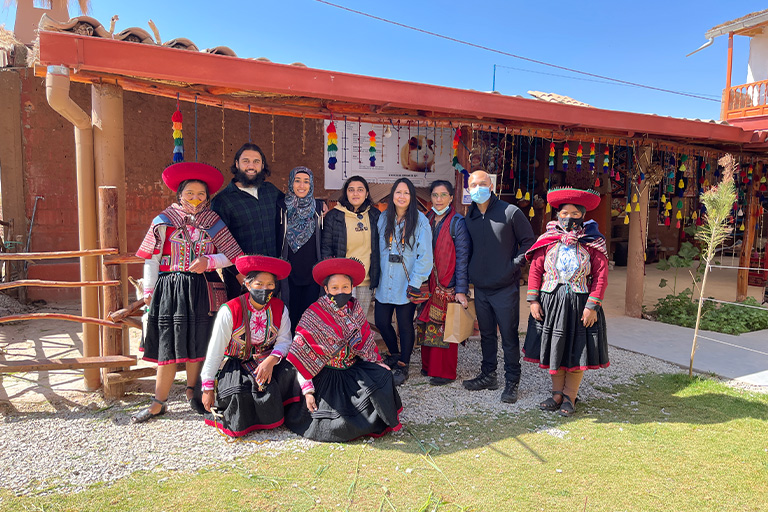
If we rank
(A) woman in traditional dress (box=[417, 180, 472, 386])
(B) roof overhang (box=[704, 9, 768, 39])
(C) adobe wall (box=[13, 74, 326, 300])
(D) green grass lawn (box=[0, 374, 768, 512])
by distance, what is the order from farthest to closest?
(B) roof overhang (box=[704, 9, 768, 39])
(C) adobe wall (box=[13, 74, 326, 300])
(A) woman in traditional dress (box=[417, 180, 472, 386])
(D) green grass lawn (box=[0, 374, 768, 512])

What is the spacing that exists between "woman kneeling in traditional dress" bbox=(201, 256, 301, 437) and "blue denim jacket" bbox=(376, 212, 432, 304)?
107 cm

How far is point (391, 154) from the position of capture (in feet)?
22.7

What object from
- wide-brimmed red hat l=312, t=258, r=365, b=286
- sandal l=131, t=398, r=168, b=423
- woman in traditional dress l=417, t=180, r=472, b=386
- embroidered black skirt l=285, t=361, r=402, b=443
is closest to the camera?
embroidered black skirt l=285, t=361, r=402, b=443

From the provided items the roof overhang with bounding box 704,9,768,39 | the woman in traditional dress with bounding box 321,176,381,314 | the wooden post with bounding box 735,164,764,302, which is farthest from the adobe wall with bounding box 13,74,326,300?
the roof overhang with bounding box 704,9,768,39

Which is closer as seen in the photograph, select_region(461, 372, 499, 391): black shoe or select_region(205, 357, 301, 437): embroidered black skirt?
select_region(205, 357, 301, 437): embroidered black skirt

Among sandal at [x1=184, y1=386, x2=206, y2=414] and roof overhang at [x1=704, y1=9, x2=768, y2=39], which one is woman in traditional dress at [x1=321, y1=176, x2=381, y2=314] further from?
roof overhang at [x1=704, y1=9, x2=768, y2=39]

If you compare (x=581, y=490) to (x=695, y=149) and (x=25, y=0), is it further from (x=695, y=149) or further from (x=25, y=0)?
(x=25, y=0)

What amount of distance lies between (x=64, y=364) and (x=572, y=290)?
3825mm

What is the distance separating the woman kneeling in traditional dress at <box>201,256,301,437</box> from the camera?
335 cm

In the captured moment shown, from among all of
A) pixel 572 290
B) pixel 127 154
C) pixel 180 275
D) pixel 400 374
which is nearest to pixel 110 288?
pixel 180 275

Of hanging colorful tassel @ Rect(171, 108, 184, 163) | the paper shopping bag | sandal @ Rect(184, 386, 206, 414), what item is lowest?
sandal @ Rect(184, 386, 206, 414)

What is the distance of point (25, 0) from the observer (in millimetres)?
11992

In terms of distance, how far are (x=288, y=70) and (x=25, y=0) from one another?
11908mm

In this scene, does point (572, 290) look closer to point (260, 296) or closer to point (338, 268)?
point (338, 268)
